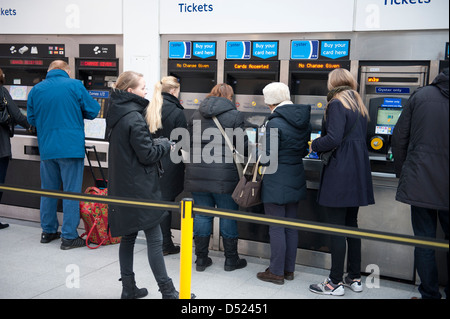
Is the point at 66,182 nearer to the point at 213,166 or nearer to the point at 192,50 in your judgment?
the point at 213,166

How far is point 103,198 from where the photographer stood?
265 cm

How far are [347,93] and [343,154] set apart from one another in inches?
15.9

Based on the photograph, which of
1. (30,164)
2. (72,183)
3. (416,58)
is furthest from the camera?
(30,164)

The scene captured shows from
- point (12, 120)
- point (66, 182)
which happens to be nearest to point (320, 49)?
Answer: point (66, 182)

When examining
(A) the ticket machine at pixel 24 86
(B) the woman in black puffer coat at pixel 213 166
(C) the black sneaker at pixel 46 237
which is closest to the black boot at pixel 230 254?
(B) the woman in black puffer coat at pixel 213 166

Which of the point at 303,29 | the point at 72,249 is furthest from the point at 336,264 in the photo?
the point at 72,249

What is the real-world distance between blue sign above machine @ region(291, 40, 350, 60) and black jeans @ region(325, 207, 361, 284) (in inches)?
50.3

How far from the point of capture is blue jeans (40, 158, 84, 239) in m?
4.30

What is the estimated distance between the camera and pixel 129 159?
2.87 metres

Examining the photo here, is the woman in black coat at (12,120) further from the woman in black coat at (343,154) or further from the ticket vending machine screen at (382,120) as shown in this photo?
the ticket vending machine screen at (382,120)

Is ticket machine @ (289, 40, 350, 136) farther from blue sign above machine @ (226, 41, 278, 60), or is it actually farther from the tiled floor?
the tiled floor

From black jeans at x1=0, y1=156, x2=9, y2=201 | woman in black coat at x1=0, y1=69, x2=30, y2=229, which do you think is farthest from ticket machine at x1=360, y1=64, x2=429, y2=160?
black jeans at x1=0, y1=156, x2=9, y2=201

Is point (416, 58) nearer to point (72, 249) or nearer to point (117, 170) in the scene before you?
point (117, 170)

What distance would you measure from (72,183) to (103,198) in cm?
182
